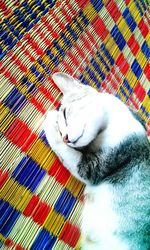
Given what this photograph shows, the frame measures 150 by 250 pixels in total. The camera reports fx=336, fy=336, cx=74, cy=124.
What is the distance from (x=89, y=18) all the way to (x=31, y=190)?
72 cm

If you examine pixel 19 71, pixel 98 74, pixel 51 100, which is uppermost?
pixel 19 71

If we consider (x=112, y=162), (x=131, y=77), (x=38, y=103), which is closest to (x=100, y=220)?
(x=112, y=162)

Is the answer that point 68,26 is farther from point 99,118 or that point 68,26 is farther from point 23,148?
point 23,148

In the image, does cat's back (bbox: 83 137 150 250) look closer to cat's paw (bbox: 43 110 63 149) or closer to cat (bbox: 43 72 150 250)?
cat (bbox: 43 72 150 250)

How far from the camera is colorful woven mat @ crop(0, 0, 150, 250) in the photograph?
0.94 meters

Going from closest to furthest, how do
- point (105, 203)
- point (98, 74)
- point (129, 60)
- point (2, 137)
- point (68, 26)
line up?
point (2, 137) < point (105, 203) < point (68, 26) < point (98, 74) < point (129, 60)

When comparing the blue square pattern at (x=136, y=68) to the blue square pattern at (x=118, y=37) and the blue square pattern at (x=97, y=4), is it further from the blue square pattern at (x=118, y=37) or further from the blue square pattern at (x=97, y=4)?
the blue square pattern at (x=97, y=4)

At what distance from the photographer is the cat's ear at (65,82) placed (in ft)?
3.63

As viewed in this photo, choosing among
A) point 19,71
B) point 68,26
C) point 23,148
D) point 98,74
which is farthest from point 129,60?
point 23,148

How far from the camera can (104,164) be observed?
1063 millimetres

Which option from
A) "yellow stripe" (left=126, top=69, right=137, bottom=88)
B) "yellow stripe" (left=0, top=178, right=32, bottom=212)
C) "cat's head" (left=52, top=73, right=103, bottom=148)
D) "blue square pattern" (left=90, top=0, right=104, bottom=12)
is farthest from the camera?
"yellow stripe" (left=126, top=69, right=137, bottom=88)

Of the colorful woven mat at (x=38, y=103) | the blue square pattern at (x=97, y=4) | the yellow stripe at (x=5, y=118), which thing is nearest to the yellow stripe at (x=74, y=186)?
the colorful woven mat at (x=38, y=103)

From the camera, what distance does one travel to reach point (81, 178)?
1.07 meters

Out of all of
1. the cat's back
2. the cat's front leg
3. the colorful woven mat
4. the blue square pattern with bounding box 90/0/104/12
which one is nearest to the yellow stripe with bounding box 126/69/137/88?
the colorful woven mat
